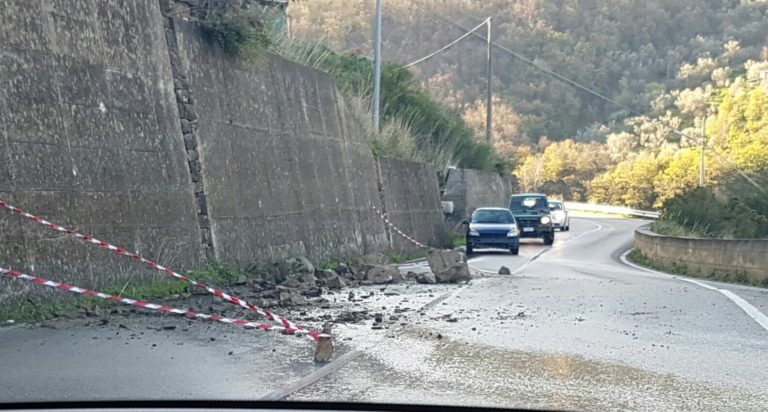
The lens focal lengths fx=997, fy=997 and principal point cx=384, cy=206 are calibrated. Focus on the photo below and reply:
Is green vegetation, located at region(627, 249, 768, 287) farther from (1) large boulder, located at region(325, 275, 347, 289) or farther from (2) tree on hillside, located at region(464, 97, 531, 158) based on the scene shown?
(2) tree on hillside, located at region(464, 97, 531, 158)

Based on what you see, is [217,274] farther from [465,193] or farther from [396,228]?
[465,193]

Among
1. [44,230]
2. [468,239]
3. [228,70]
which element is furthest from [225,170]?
[468,239]

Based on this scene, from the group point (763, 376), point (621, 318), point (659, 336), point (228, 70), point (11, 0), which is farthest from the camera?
point (228, 70)

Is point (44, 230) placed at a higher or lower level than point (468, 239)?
higher

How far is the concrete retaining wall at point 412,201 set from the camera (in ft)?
96.0

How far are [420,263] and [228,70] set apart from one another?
30.9 ft

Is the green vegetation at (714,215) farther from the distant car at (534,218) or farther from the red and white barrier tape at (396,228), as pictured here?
the red and white barrier tape at (396,228)

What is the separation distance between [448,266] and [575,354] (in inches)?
379

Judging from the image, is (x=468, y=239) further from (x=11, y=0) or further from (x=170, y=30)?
(x=11, y=0)

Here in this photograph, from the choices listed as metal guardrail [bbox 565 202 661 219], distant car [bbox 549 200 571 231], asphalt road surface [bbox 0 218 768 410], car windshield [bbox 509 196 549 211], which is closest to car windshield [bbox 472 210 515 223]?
car windshield [bbox 509 196 549 211]

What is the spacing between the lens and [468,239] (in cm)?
3048

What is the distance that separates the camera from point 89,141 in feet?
42.0

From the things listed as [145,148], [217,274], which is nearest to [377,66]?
[217,274]

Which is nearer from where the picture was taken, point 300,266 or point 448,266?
point 300,266
